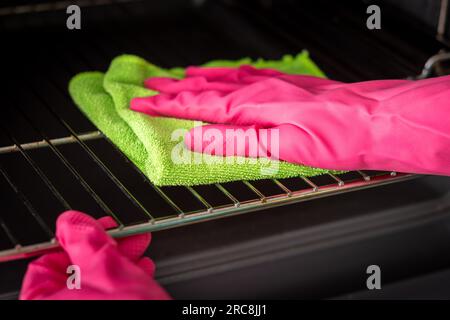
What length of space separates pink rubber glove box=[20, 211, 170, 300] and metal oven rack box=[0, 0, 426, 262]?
0.02 m

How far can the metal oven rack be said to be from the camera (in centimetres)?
91

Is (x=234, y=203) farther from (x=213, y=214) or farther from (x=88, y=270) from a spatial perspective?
(x=88, y=270)

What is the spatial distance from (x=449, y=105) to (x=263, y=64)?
46 cm

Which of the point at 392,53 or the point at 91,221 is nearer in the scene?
the point at 91,221

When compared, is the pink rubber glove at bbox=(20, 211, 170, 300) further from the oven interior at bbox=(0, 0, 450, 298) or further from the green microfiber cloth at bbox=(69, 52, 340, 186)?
the green microfiber cloth at bbox=(69, 52, 340, 186)

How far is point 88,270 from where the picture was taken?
80cm

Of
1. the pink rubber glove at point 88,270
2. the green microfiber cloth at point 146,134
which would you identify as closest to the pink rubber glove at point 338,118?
the green microfiber cloth at point 146,134

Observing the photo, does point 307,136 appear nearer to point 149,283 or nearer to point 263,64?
point 149,283

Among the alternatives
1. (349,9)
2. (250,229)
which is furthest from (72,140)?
(349,9)

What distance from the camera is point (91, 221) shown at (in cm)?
85

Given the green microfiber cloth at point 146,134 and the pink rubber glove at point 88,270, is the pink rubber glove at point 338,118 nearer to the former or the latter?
the green microfiber cloth at point 146,134

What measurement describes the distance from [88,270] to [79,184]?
1.00ft

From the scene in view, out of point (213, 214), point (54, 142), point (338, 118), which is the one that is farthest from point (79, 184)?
point (338, 118)

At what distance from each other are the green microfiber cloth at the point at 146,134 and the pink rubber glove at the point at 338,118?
0.02 m
